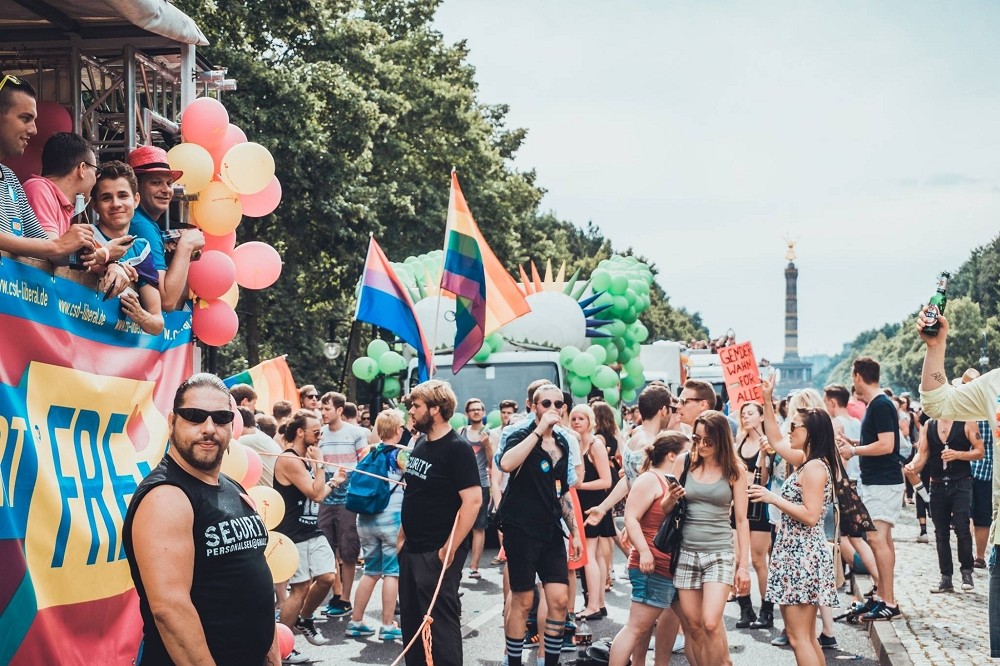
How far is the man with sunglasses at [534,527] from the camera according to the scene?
8.41 m

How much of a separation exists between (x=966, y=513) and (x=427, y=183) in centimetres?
2504

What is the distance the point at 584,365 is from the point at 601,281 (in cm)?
275

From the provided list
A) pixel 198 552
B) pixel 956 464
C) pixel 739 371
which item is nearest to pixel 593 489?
pixel 739 371

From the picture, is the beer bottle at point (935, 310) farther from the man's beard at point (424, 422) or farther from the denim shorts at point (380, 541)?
the denim shorts at point (380, 541)

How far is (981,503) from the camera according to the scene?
501 inches

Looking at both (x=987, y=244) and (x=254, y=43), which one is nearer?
(x=254, y=43)

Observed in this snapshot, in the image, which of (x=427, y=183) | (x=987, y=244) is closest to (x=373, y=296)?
(x=427, y=183)

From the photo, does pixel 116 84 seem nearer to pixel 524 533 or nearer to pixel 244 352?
pixel 524 533

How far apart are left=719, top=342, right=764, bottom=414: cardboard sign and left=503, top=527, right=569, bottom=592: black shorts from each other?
4335mm

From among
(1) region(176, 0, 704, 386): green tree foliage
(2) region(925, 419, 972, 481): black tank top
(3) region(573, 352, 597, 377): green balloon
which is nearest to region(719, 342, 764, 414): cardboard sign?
(2) region(925, 419, 972, 481): black tank top

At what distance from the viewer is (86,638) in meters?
5.07

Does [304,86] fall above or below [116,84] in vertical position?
above

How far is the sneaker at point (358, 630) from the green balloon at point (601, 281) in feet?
29.2

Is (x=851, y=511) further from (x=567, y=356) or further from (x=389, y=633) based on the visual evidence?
(x=567, y=356)
